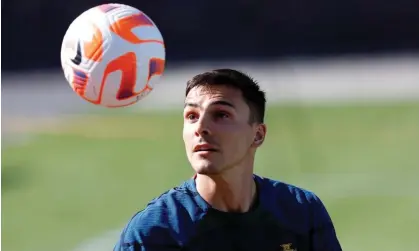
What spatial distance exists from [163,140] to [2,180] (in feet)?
6.93

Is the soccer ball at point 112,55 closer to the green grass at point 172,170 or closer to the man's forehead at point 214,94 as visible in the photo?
the man's forehead at point 214,94

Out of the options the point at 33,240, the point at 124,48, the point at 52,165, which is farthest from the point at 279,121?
the point at 124,48

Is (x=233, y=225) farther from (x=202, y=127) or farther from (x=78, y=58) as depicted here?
(x=78, y=58)

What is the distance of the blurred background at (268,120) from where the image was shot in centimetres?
810

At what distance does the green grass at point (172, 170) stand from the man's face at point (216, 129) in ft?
11.7

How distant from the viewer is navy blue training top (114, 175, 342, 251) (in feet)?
12.5

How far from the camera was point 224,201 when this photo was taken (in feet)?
13.2

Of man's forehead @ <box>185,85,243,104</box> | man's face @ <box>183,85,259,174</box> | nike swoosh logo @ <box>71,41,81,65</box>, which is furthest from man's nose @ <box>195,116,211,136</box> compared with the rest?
nike swoosh logo @ <box>71,41,81,65</box>

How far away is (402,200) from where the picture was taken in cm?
822

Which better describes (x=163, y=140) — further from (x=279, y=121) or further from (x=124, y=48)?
(x=124, y=48)

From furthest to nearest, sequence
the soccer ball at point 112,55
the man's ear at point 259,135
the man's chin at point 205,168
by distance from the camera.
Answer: the soccer ball at point 112,55 → the man's ear at point 259,135 → the man's chin at point 205,168

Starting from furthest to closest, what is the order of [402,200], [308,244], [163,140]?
1. [163,140]
2. [402,200]
3. [308,244]

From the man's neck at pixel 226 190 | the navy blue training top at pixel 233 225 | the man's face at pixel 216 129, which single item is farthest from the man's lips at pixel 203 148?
the navy blue training top at pixel 233 225

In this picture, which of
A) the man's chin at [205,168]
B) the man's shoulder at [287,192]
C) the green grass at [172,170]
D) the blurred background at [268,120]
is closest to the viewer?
the man's chin at [205,168]
